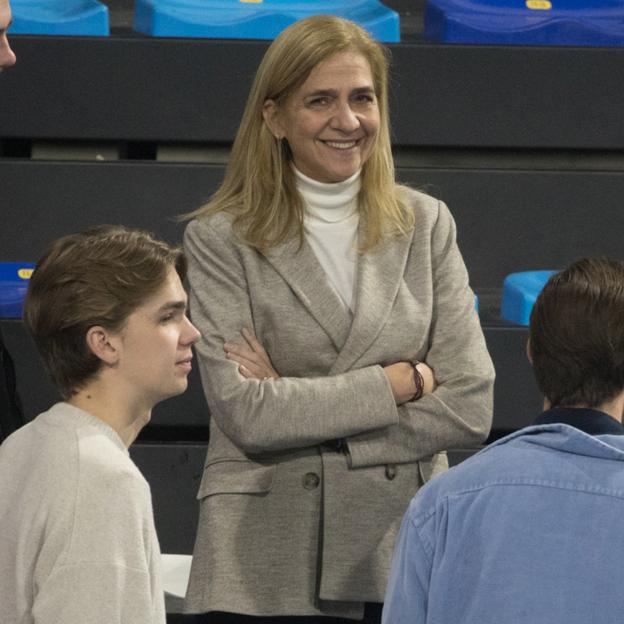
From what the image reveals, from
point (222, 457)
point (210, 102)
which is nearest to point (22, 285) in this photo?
point (210, 102)

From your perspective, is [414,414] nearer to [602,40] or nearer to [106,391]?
[106,391]

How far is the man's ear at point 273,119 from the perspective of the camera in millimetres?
2436

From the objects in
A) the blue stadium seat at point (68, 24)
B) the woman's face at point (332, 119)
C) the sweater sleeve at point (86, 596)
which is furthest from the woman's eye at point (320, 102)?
the blue stadium seat at point (68, 24)

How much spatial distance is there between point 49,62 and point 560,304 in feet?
7.45

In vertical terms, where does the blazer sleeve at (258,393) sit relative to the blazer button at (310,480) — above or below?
above

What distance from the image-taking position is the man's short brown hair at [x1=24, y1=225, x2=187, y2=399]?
5.48 feet

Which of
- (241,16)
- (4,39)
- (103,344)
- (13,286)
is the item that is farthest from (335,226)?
(241,16)

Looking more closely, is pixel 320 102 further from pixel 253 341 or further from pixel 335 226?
pixel 253 341

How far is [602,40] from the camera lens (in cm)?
374

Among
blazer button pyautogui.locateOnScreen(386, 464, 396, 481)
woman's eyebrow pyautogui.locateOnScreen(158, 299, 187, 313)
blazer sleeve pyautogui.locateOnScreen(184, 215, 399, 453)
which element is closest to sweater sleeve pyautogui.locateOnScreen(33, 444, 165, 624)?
woman's eyebrow pyautogui.locateOnScreen(158, 299, 187, 313)

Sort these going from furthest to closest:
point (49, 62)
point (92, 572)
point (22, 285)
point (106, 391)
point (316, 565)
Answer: point (49, 62) → point (22, 285) → point (316, 565) → point (106, 391) → point (92, 572)

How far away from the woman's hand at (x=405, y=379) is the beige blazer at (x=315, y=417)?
2 cm

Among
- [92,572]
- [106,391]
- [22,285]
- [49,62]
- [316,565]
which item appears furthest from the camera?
[49,62]

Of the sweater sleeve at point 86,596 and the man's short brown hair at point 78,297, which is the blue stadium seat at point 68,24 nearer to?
the man's short brown hair at point 78,297
